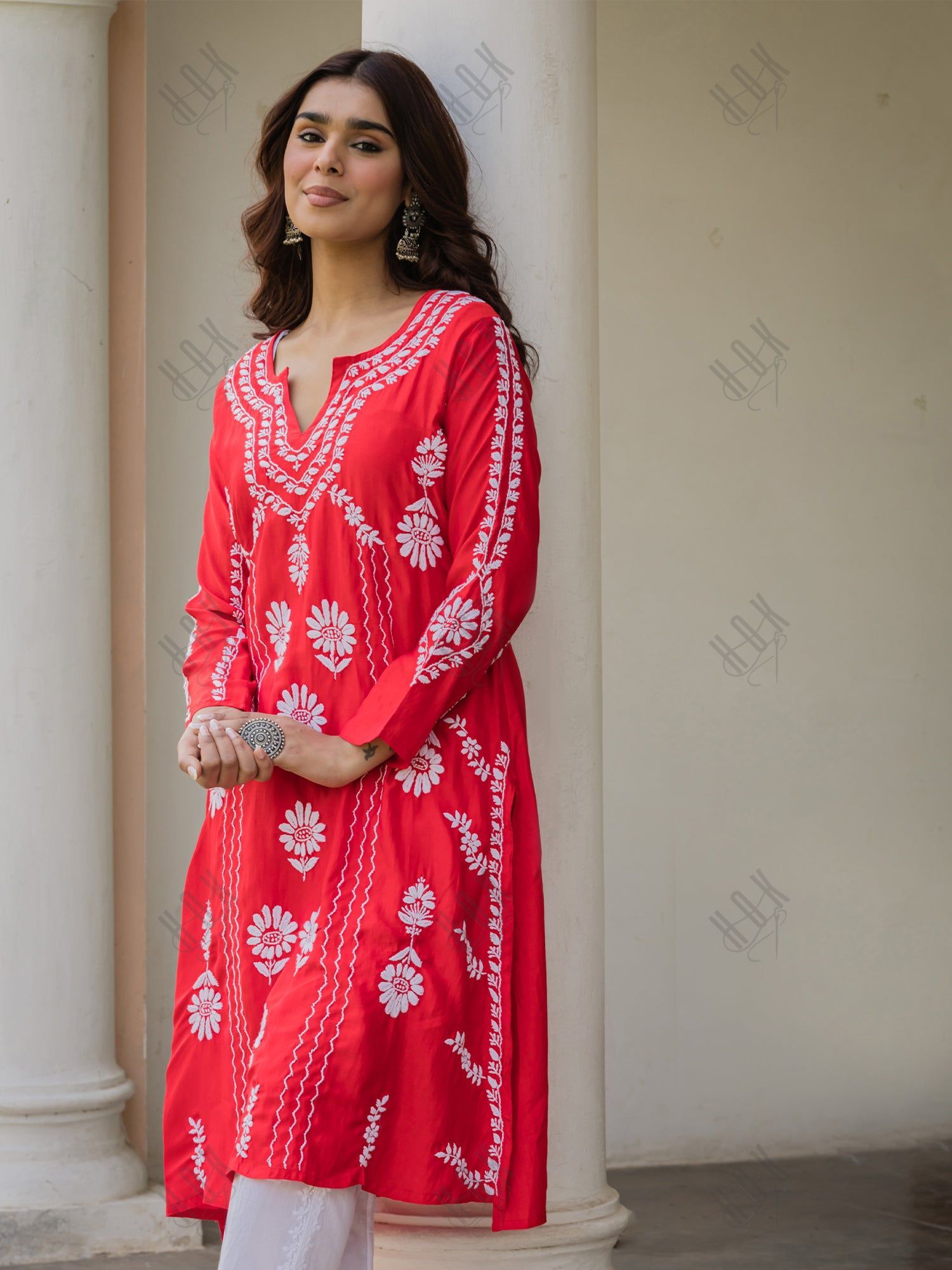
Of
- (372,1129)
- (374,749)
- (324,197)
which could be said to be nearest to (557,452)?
(324,197)

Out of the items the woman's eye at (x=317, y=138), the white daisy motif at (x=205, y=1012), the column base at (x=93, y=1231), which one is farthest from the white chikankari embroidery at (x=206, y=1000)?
the column base at (x=93, y=1231)

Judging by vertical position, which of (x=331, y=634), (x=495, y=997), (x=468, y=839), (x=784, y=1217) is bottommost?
(x=784, y=1217)

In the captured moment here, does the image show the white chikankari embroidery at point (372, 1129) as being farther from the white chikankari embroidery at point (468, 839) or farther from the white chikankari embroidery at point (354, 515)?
the white chikankari embroidery at point (354, 515)

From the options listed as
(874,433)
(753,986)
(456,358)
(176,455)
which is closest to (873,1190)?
(753,986)

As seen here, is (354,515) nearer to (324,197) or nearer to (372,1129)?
(324,197)

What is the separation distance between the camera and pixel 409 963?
199 cm

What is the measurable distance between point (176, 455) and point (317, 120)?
1999 millimetres

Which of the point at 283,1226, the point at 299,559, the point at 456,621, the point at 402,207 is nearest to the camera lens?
the point at 283,1226

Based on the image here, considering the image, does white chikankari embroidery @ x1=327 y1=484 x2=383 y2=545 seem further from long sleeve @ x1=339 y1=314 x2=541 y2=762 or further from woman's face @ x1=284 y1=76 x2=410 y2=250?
woman's face @ x1=284 y1=76 x2=410 y2=250

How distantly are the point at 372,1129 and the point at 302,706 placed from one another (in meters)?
0.50

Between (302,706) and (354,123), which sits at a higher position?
(354,123)

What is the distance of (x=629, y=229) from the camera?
4391 millimetres

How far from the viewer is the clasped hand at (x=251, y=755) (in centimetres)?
197

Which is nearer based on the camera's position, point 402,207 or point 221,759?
point 221,759
